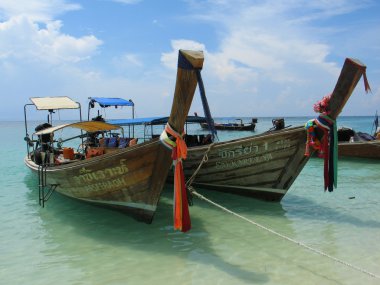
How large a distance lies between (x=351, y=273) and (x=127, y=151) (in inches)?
139

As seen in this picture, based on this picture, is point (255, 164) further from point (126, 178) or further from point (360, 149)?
point (360, 149)

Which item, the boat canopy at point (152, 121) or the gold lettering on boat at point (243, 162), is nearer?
the gold lettering on boat at point (243, 162)

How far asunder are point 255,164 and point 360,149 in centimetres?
927

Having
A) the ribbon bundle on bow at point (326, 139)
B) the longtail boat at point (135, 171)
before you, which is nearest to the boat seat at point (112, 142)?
the longtail boat at point (135, 171)

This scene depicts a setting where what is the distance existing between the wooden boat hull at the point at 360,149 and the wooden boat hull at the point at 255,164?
28.0 ft

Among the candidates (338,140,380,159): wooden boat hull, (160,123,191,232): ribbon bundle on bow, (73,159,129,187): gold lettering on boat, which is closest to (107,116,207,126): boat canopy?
(73,159,129,187): gold lettering on boat

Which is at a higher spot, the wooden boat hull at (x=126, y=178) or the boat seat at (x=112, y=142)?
the boat seat at (x=112, y=142)

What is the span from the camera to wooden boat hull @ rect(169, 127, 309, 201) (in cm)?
718

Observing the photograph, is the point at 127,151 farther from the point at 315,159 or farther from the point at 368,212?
the point at 315,159

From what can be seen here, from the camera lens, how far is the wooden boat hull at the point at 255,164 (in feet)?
23.6

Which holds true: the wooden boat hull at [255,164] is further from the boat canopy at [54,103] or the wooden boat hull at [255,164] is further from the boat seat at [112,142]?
the boat canopy at [54,103]

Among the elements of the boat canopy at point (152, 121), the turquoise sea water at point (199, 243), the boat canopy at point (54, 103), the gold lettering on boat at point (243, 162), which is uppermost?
the boat canopy at point (54, 103)

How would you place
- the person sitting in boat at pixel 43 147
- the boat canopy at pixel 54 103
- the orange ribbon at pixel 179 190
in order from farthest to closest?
the boat canopy at pixel 54 103 → the person sitting in boat at pixel 43 147 → the orange ribbon at pixel 179 190

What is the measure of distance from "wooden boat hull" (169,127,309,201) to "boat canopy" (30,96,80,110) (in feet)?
15.3
